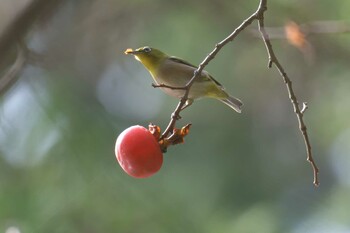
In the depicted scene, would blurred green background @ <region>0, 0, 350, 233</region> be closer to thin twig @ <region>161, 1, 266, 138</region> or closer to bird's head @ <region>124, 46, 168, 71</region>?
bird's head @ <region>124, 46, 168, 71</region>

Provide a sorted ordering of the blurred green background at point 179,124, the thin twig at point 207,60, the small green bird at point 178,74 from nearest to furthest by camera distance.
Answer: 1. the thin twig at point 207,60
2. the small green bird at point 178,74
3. the blurred green background at point 179,124

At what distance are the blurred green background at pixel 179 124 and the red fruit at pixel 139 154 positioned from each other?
2.70 ft

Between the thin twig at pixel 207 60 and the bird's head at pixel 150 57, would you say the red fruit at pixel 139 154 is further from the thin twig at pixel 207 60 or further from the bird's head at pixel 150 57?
the bird's head at pixel 150 57

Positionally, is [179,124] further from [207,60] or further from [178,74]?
[207,60]

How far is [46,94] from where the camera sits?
270cm

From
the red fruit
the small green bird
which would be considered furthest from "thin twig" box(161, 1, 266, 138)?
the small green bird

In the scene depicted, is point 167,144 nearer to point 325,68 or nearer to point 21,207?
point 21,207

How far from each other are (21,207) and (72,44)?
1285 millimetres

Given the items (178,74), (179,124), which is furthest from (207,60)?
(179,124)

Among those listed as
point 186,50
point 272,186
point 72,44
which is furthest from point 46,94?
point 272,186

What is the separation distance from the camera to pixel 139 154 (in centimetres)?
125

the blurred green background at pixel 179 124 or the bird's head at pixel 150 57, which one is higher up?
the bird's head at pixel 150 57

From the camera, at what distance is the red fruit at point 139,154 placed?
1.25 m

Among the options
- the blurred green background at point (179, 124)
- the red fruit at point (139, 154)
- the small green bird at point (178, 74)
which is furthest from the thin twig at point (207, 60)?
the blurred green background at point (179, 124)
